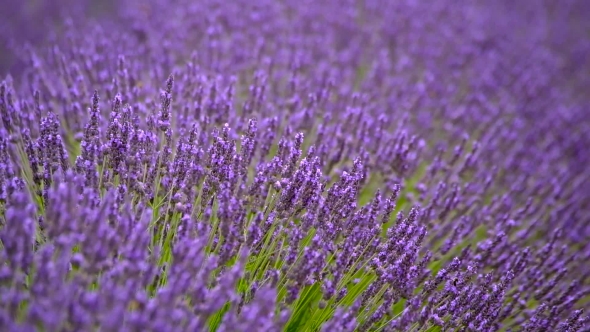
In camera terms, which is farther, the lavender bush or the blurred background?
the blurred background

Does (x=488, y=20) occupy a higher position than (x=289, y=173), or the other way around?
(x=488, y=20)

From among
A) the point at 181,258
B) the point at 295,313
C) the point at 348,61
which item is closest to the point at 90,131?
the point at 181,258

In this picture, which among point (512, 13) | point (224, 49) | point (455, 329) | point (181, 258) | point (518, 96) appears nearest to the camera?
point (181, 258)

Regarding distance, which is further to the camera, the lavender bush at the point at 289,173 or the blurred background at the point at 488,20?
the blurred background at the point at 488,20

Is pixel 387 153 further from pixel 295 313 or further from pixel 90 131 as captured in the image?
pixel 90 131

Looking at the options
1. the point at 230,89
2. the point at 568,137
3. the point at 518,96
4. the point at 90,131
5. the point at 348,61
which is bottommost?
the point at 90,131

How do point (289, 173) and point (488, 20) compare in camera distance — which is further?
point (488, 20)

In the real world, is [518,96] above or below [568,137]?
above

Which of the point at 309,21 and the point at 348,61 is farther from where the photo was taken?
the point at 309,21
